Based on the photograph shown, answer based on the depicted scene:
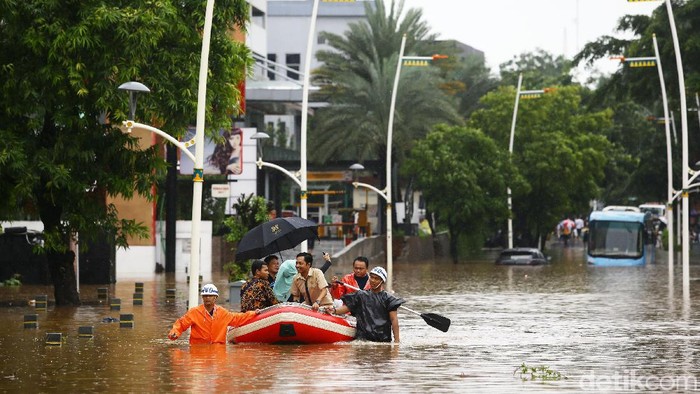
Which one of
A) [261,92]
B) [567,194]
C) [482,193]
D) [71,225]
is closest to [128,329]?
[71,225]

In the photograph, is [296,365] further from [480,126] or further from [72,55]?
[480,126]

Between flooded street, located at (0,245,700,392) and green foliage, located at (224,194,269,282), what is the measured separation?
0.70 meters

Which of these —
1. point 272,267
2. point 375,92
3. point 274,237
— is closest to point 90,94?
point 274,237

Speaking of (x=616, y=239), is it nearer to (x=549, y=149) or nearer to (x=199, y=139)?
(x=549, y=149)

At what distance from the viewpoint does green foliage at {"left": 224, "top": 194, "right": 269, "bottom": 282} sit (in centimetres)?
3400

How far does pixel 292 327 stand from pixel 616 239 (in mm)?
50531

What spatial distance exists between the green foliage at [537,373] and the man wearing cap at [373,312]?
384 centimetres

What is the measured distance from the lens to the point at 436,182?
68312 millimetres

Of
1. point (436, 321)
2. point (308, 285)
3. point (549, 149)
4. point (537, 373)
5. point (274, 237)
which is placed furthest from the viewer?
point (549, 149)

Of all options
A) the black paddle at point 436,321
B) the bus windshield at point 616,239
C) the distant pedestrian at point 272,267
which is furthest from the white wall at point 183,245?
the black paddle at point 436,321

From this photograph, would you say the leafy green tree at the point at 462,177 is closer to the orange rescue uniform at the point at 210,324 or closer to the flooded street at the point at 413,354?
the flooded street at the point at 413,354

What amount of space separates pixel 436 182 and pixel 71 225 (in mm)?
38717

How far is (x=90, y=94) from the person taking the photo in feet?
97.2

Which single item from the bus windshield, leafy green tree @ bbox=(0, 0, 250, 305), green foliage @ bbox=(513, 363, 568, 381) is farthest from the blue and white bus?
green foliage @ bbox=(513, 363, 568, 381)
